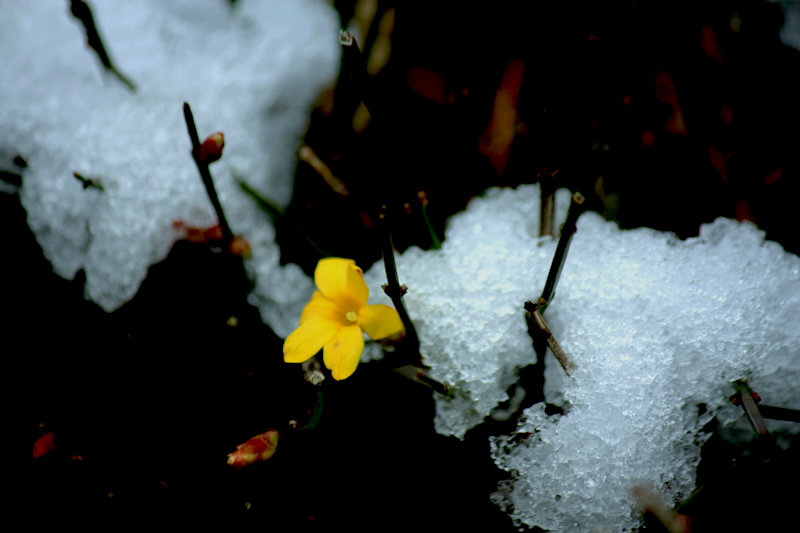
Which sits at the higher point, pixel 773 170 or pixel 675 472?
pixel 773 170

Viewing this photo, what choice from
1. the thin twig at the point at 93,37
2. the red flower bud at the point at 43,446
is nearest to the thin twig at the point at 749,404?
the red flower bud at the point at 43,446

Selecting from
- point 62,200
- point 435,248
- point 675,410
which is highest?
point 62,200

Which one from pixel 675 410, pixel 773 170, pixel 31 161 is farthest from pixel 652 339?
pixel 31 161

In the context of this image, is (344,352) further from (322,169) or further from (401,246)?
(322,169)

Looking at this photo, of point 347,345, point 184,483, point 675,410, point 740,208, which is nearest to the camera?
→ point 347,345

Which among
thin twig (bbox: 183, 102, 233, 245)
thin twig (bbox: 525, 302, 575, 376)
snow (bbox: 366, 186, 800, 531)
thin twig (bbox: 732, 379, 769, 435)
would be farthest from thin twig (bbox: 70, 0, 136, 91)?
thin twig (bbox: 732, 379, 769, 435)

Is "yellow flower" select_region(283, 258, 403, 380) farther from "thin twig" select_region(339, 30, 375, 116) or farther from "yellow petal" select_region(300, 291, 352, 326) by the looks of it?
"thin twig" select_region(339, 30, 375, 116)

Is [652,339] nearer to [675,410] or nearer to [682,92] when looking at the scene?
[675,410]
